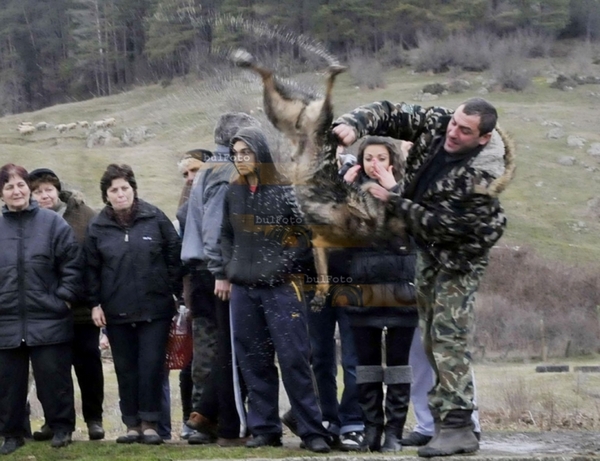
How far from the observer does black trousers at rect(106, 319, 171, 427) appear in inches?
285

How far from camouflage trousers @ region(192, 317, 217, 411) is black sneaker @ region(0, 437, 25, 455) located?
1.24 meters

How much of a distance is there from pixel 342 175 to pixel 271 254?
688 millimetres

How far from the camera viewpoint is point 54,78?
30.4 ft

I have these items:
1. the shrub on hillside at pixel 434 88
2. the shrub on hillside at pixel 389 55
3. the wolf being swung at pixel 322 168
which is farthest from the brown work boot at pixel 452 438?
the shrub on hillside at pixel 434 88

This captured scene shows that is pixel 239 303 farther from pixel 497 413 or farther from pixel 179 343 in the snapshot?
pixel 497 413

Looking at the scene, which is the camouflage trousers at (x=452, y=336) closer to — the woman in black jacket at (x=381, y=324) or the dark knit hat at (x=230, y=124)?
the woman in black jacket at (x=381, y=324)

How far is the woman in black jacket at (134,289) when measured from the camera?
722cm

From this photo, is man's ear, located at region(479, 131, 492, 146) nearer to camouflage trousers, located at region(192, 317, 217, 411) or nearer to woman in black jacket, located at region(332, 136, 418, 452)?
woman in black jacket, located at region(332, 136, 418, 452)

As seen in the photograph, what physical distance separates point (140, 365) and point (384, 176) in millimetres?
2221

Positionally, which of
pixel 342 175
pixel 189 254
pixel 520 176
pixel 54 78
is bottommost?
pixel 520 176

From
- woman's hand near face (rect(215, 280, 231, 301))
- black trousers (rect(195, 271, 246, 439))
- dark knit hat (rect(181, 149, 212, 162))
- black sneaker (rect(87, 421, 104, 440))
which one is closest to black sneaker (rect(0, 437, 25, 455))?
black sneaker (rect(87, 421, 104, 440))

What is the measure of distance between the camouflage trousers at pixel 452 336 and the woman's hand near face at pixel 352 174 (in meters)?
0.98

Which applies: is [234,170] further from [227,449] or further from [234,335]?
[227,449]

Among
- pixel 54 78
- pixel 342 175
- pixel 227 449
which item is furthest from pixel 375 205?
pixel 54 78
